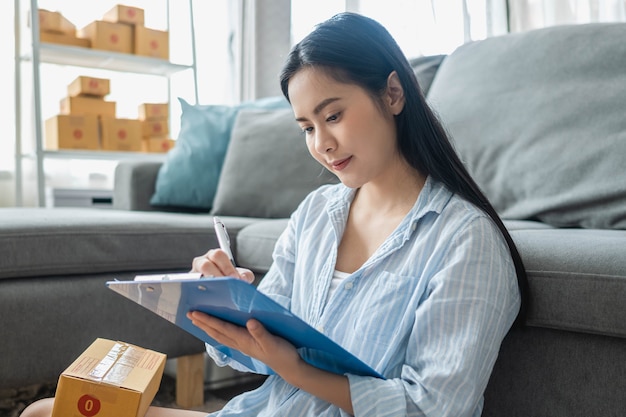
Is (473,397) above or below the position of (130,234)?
below

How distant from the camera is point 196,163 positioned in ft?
7.07

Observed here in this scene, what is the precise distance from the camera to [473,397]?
29.3 inches

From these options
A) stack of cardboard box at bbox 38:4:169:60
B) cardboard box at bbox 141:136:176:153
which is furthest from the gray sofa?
stack of cardboard box at bbox 38:4:169:60

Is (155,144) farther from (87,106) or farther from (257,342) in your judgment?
(257,342)

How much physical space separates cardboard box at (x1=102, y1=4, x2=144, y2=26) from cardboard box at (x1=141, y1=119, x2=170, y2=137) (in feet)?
1.58

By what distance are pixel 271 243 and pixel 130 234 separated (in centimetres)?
32

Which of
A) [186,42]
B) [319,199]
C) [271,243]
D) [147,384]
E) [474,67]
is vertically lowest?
[147,384]

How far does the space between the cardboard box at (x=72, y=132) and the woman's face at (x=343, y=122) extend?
2.30 m

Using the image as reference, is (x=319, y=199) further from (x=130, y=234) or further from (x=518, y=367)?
(x=130, y=234)

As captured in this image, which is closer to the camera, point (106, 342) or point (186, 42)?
point (106, 342)

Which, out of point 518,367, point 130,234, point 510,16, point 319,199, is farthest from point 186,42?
point 518,367

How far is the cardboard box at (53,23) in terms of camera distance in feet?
9.70

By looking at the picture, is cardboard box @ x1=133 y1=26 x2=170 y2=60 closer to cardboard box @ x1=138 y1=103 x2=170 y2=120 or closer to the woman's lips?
cardboard box @ x1=138 y1=103 x2=170 y2=120

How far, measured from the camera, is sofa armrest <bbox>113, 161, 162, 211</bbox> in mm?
2227
